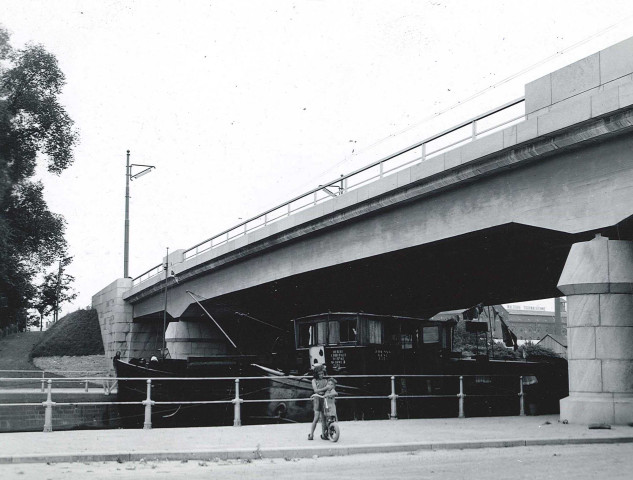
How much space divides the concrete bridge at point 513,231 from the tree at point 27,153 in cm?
1035

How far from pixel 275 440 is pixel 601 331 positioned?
8.40 meters

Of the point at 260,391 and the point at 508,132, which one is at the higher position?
the point at 508,132

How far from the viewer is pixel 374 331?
77.9 ft

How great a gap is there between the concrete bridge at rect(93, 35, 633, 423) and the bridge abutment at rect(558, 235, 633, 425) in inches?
0.9

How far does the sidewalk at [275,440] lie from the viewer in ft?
38.5

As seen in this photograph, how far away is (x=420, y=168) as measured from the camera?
22156 mm

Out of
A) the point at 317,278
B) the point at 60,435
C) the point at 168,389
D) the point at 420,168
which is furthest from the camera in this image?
the point at 317,278

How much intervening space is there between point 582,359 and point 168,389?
16213 mm

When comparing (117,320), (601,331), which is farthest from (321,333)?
(117,320)

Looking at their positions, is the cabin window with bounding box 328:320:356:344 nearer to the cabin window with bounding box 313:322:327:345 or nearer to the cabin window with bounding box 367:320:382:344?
the cabin window with bounding box 313:322:327:345

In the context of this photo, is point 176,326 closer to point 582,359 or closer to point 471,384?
point 471,384

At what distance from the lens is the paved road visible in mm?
9922

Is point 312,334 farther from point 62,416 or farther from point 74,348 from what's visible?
point 74,348

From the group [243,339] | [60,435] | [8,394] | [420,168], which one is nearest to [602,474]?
[60,435]
